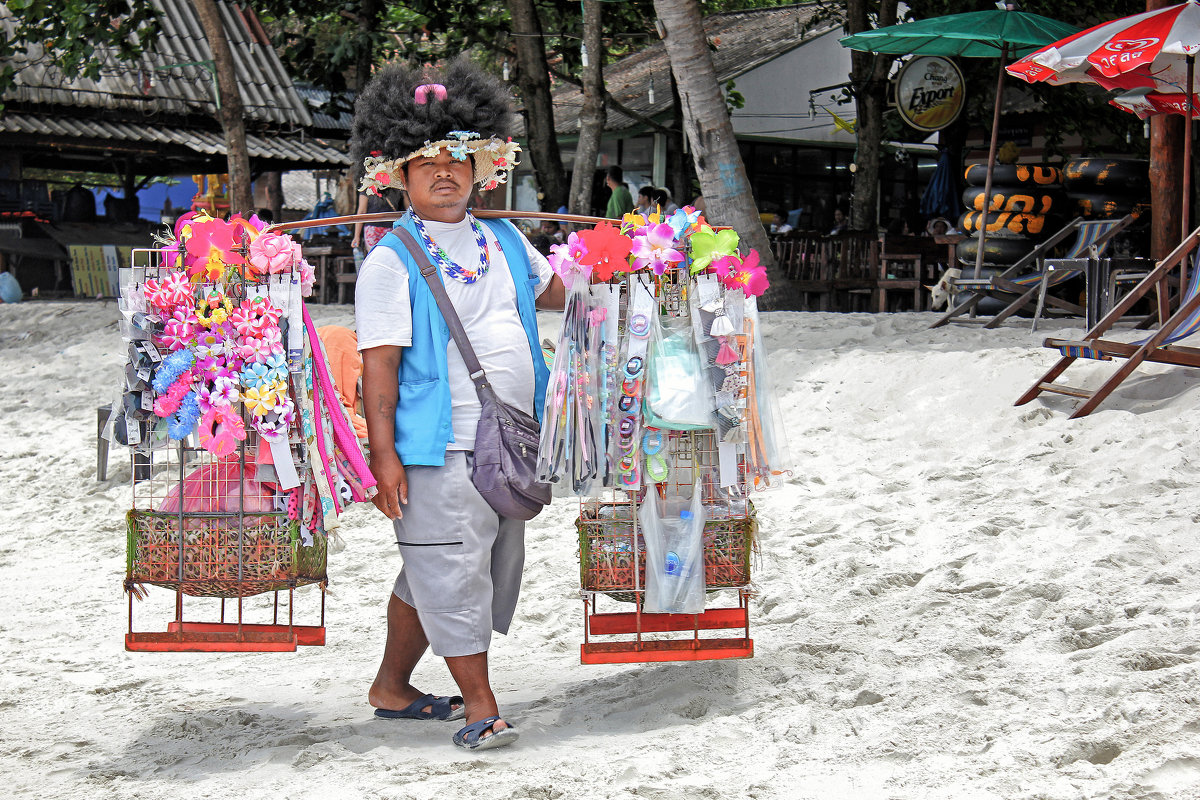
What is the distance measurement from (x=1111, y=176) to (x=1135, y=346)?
4268 mm

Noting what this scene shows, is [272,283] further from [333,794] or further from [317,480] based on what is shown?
[333,794]

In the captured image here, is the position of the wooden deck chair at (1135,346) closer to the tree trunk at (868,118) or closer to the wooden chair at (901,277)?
A: the wooden chair at (901,277)

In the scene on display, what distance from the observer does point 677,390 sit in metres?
3.20

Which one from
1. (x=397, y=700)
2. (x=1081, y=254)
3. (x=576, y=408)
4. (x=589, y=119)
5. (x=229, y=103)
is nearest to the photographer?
(x=576, y=408)

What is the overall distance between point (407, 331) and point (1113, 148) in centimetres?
1292

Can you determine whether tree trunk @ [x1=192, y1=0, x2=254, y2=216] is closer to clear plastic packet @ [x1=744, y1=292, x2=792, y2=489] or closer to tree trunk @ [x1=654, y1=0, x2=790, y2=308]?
tree trunk @ [x1=654, y1=0, x2=790, y2=308]

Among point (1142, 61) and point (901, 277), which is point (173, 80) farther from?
point (1142, 61)

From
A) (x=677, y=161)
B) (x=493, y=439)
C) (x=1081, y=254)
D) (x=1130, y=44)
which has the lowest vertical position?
(x=493, y=439)

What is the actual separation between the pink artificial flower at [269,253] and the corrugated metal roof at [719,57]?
13.6 m

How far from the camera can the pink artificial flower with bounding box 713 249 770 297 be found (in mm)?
3273

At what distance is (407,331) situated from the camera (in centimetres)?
313

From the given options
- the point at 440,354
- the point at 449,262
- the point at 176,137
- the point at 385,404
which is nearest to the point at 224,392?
the point at 385,404

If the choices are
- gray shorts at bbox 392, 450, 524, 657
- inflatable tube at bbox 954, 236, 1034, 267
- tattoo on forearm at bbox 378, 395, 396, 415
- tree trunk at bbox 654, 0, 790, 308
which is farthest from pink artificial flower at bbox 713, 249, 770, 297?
inflatable tube at bbox 954, 236, 1034, 267

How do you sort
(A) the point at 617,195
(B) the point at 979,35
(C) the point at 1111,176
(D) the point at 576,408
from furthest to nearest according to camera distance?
1. (A) the point at 617,195
2. (C) the point at 1111,176
3. (B) the point at 979,35
4. (D) the point at 576,408
